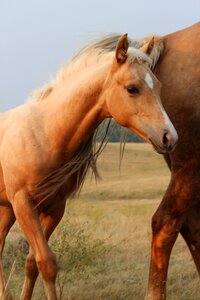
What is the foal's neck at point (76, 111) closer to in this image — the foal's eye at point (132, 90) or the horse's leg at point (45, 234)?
the foal's eye at point (132, 90)

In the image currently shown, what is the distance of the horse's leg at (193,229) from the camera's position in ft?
18.3

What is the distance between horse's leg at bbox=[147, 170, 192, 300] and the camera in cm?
532

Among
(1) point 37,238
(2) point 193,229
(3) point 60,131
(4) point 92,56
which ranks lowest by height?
(2) point 193,229

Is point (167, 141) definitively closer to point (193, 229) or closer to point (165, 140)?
point (165, 140)

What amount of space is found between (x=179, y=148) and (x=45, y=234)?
1405mm

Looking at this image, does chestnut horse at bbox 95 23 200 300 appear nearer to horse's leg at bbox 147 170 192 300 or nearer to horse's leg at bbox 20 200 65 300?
horse's leg at bbox 147 170 192 300

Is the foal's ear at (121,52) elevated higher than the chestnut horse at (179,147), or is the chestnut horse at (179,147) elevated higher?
the foal's ear at (121,52)

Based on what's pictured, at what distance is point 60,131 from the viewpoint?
511cm

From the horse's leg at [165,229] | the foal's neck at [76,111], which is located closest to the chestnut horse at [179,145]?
the horse's leg at [165,229]

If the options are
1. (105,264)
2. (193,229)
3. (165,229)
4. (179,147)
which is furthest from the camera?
(105,264)

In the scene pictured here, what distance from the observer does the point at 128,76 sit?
4.53m

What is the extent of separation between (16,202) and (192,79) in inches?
66.3

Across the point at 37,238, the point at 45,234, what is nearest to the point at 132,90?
the point at 37,238

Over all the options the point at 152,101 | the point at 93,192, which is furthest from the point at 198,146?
the point at 93,192
